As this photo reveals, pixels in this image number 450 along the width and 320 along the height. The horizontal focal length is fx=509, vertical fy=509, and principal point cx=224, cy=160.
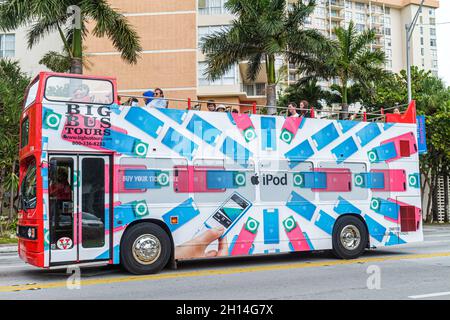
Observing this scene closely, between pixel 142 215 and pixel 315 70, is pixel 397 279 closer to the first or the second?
pixel 142 215

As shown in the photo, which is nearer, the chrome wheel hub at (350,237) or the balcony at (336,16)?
the chrome wheel hub at (350,237)

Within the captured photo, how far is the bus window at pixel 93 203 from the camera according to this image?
9656mm

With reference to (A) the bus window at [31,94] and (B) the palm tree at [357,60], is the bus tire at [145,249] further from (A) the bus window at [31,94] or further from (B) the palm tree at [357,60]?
(B) the palm tree at [357,60]

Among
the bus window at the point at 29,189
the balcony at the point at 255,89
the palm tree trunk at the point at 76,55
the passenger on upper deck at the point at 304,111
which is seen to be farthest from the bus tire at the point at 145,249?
the balcony at the point at 255,89

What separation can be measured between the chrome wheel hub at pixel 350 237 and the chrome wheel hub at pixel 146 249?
4700 mm

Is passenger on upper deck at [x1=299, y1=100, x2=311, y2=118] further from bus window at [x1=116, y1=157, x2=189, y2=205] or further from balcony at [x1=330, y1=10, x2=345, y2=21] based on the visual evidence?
balcony at [x1=330, y1=10, x2=345, y2=21]

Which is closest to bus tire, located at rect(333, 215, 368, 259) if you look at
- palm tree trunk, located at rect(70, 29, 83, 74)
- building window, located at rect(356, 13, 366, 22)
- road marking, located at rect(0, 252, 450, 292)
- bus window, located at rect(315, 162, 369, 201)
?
road marking, located at rect(0, 252, 450, 292)

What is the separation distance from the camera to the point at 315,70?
26.7 metres

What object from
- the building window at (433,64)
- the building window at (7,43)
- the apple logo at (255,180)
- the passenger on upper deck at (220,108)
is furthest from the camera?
the building window at (433,64)

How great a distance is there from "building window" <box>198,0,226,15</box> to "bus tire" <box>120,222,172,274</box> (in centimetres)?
3177

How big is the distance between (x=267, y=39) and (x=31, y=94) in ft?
50.6

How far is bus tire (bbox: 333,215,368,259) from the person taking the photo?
12.3 meters

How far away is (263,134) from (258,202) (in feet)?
5.14
